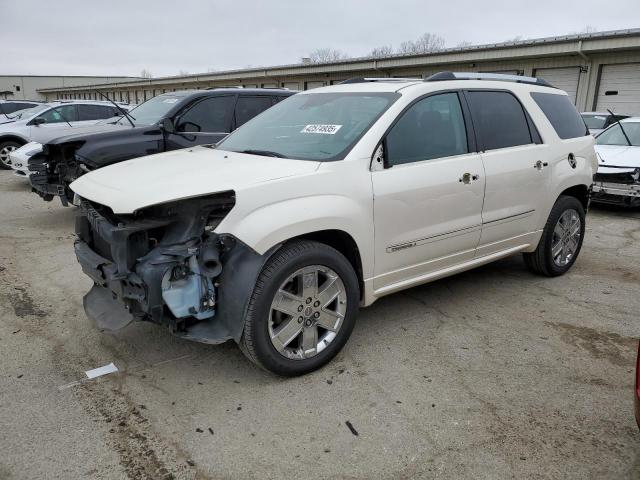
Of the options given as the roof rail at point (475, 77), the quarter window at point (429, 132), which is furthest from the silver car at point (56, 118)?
the quarter window at point (429, 132)

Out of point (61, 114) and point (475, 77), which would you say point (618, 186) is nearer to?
point (475, 77)

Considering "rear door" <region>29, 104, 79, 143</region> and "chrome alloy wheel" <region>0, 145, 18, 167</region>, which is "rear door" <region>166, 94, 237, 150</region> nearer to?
"rear door" <region>29, 104, 79, 143</region>

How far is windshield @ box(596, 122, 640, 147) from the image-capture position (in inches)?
379

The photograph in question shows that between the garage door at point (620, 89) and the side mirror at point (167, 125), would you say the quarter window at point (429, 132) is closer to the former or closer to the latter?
the side mirror at point (167, 125)

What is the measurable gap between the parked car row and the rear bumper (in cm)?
377

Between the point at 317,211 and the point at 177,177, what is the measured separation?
0.88 metres

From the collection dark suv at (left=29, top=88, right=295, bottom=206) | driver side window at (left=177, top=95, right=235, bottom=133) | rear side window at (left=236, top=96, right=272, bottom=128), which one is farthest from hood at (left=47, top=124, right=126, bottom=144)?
rear side window at (left=236, top=96, right=272, bottom=128)

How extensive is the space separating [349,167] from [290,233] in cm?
64

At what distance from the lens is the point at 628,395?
3.20 m

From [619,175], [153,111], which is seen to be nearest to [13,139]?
[153,111]

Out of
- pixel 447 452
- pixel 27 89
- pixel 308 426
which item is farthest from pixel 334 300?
pixel 27 89

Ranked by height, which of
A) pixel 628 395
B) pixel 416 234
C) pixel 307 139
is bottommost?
pixel 628 395

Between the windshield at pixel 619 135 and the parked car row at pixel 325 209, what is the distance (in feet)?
17.9

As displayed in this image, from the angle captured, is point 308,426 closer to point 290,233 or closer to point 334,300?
point 334,300
